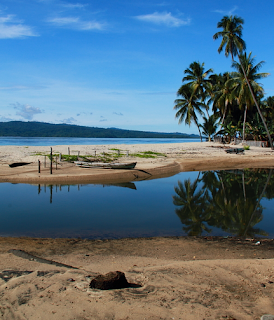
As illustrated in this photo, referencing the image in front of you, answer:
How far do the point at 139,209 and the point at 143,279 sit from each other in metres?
7.50

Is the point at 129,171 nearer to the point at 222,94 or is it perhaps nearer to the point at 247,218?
the point at 247,218

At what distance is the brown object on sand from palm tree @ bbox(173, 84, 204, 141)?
155 ft

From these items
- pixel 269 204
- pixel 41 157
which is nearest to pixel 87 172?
pixel 41 157

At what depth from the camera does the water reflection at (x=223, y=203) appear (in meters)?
10.1

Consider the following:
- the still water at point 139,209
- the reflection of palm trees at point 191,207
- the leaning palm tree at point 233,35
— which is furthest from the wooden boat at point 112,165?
the leaning palm tree at point 233,35

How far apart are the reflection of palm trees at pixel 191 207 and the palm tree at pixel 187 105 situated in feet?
108

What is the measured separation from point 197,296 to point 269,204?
417 inches

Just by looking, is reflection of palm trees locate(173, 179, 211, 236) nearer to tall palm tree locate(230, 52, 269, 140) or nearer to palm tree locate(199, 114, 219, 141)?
tall palm tree locate(230, 52, 269, 140)

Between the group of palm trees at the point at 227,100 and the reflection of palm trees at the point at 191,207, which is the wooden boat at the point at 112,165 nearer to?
the reflection of palm trees at the point at 191,207

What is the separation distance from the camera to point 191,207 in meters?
13.1

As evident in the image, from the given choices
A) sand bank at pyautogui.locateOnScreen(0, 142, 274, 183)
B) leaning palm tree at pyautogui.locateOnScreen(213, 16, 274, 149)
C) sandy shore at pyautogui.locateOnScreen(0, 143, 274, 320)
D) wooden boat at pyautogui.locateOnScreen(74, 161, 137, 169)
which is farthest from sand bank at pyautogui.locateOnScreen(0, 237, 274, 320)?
leaning palm tree at pyautogui.locateOnScreen(213, 16, 274, 149)

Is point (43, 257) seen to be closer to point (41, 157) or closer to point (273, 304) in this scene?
point (273, 304)

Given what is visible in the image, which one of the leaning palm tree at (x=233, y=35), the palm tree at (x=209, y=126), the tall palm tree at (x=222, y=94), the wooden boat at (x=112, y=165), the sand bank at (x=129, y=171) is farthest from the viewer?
the palm tree at (x=209, y=126)

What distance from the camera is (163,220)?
1087cm
